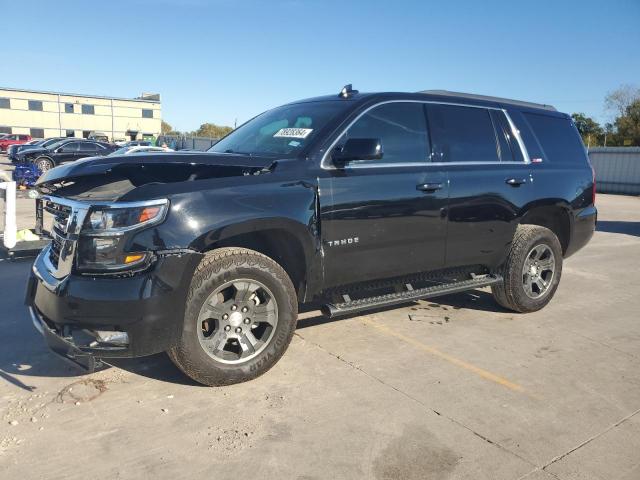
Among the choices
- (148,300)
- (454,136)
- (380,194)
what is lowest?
(148,300)

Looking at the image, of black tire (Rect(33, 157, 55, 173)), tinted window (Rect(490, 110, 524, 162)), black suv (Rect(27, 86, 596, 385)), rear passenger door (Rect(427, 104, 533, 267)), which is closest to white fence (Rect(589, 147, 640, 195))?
tinted window (Rect(490, 110, 524, 162))

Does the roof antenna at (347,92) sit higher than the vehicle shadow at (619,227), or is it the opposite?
the roof antenna at (347,92)

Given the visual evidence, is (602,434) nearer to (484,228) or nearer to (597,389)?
(597,389)

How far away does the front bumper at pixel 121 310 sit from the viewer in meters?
3.08

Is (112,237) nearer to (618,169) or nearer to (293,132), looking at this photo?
(293,132)

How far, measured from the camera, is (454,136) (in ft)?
15.4

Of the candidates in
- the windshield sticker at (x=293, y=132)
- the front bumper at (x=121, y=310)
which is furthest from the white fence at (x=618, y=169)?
the front bumper at (x=121, y=310)

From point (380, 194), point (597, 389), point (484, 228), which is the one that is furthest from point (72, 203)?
point (597, 389)

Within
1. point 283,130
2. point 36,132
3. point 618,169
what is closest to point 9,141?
point 36,132

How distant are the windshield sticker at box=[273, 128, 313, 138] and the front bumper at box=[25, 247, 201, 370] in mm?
1386

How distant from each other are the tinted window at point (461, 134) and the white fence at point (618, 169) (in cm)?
2467

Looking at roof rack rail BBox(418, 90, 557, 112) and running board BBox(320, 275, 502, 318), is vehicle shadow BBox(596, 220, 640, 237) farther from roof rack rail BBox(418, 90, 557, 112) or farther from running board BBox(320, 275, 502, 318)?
running board BBox(320, 275, 502, 318)

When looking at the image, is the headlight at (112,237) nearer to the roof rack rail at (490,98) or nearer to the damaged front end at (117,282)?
the damaged front end at (117,282)

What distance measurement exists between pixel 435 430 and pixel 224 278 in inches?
62.0
